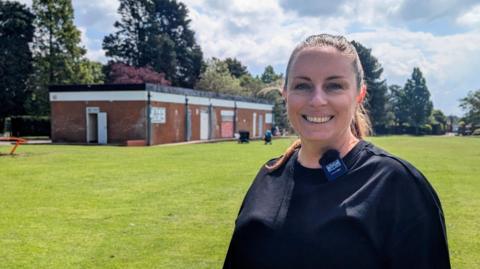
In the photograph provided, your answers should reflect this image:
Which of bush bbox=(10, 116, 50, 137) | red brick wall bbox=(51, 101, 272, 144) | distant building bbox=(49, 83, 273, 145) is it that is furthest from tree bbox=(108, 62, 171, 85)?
red brick wall bbox=(51, 101, 272, 144)

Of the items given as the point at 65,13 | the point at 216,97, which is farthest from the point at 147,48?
the point at 216,97

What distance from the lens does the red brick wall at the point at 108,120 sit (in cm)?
3234

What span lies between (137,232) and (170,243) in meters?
0.78

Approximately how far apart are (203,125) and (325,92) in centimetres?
3920

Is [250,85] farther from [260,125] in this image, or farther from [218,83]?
[260,125]

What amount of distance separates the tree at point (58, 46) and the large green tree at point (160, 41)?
52.6ft

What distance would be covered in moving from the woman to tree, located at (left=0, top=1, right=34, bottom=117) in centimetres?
5527

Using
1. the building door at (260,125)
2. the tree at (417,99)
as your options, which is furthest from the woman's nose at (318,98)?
the tree at (417,99)

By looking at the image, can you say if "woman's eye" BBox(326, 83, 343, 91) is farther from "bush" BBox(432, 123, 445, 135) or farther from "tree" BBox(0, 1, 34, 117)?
"bush" BBox(432, 123, 445, 135)

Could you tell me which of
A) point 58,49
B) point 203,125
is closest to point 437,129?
point 203,125

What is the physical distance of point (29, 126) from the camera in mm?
43719

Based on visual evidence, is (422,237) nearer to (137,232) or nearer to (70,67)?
(137,232)

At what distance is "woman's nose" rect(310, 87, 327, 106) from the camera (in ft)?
6.59

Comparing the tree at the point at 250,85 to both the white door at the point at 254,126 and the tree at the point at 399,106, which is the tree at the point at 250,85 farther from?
the tree at the point at 399,106
